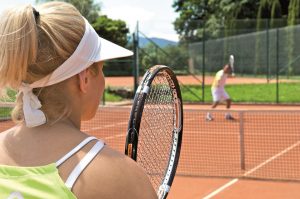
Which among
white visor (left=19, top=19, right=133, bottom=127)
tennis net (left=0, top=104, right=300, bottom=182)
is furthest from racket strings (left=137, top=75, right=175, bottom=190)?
tennis net (left=0, top=104, right=300, bottom=182)

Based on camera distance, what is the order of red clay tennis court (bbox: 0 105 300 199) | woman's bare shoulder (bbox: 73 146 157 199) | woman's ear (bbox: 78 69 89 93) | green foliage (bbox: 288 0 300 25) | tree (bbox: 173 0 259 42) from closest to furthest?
woman's bare shoulder (bbox: 73 146 157 199) < woman's ear (bbox: 78 69 89 93) < red clay tennis court (bbox: 0 105 300 199) < green foliage (bbox: 288 0 300 25) < tree (bbox: 173 0 259 42)

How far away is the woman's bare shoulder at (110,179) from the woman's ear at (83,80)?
161mm

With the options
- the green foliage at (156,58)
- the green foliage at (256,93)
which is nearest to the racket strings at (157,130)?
the green foliage at (156,58)

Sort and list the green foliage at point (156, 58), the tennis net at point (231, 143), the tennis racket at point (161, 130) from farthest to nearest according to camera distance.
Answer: the green foliage at point (156, 58) → the tennis net at point (231, 143) → the tennis racket at point (161, 130)

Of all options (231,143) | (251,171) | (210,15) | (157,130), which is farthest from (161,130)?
(210,15)

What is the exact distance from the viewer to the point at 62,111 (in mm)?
1276

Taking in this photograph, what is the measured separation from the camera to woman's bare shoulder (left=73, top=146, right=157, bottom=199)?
1164 millimetres

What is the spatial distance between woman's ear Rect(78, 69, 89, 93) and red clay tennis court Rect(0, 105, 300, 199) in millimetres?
4432

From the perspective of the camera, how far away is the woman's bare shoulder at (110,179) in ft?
3.82

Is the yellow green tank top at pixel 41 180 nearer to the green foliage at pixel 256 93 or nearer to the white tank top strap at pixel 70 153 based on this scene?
the white tank top strap at pixel 70 153

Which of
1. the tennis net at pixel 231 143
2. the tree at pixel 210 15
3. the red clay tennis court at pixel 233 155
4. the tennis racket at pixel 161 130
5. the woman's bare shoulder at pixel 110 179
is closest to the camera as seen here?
the woman's bare shoulder at pixel 110 179

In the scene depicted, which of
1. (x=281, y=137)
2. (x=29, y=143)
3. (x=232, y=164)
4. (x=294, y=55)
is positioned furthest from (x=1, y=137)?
(x=294, y=55)

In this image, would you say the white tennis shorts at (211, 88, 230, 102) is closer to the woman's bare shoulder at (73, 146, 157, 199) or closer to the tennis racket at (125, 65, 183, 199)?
the tennis racket at (125, 65, 183, 199)

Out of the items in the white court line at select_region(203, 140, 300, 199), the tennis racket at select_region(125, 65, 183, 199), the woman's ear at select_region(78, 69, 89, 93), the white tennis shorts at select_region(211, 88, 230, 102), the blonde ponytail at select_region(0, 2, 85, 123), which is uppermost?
the blonde ponytail at select_region(0, 2, 85, 123)
